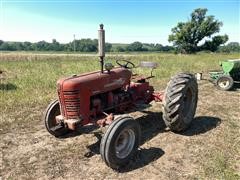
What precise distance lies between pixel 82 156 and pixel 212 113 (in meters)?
4.25

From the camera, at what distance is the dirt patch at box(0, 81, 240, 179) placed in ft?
15.5

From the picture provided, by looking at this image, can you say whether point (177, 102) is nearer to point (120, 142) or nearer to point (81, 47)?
point (120, 142)

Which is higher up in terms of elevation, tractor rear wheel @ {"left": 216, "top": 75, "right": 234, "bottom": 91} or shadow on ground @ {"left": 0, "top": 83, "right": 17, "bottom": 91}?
tractor rear wheel @ {"left": 216, "top": 75, "right": 234, "bottom": 91}

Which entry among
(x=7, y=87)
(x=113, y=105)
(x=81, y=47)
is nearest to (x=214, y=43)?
(x=81, y=47)

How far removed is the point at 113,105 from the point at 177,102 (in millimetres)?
1286

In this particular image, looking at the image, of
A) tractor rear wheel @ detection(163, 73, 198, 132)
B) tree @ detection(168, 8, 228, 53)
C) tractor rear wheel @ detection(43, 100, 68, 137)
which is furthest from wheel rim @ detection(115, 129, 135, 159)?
tree @ detection(168, 8, 228, 53)

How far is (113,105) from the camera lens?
601cm

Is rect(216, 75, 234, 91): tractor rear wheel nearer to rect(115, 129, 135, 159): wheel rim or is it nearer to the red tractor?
the red tractor

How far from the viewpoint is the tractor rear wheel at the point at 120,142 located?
4.60 m

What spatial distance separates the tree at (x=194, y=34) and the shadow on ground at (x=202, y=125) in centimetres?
5396

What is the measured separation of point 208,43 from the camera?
196ft

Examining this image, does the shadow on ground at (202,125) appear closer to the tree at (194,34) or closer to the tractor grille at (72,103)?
the tractor grille at (72,103)

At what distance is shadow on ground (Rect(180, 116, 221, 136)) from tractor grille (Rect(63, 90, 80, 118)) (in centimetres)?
248

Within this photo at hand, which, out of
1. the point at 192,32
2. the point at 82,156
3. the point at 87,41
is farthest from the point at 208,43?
the point at 82,156
